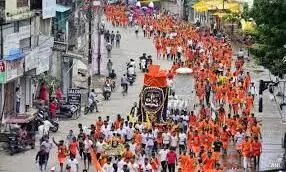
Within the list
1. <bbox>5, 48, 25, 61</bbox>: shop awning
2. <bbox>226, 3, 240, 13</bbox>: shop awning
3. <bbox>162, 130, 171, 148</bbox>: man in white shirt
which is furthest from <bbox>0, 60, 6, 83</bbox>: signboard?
<bbox>226, 3, 240, 13</bbox>: shop awning

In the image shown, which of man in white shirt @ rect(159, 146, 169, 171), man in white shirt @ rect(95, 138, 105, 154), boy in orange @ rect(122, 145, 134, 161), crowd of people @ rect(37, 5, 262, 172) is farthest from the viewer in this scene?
man in white shirt @ rect(95, 138, 105, 154)

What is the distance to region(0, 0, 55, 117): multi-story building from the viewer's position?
32969 millimetres

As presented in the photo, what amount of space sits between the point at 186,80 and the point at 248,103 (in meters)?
3.66

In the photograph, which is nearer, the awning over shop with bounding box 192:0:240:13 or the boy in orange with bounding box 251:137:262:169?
the boy in orange with bounding box 251:137:262:169

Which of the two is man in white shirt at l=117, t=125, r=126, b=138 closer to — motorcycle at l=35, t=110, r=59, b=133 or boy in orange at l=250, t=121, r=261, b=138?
motorcycle at l=35, t=110, r=59, b=133

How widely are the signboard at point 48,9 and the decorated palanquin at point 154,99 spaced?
664cm

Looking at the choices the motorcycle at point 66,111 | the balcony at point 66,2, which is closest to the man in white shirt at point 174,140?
the motorcycle at point 66,111

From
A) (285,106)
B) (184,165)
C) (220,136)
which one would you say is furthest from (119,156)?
(285,106)

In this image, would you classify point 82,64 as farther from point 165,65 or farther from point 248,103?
point 248,103

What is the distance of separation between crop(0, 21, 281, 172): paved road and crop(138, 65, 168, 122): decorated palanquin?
283cm

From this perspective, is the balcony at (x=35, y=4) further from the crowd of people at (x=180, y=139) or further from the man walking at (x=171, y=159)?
the man walking at (x=171, y=159)

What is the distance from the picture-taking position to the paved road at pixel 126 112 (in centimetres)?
2858

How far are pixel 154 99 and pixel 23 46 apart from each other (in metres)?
6.11

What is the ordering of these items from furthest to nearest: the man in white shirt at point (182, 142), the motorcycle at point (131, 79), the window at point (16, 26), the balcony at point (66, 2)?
the motorcycle at point (131, 79) < the balcony at point (66, 2) < the window at point (16, 26) < the man in white shirt at point (182, 142)
